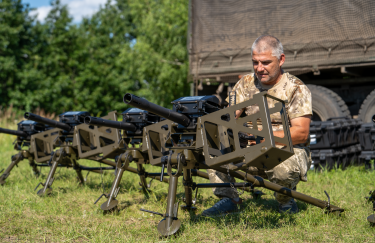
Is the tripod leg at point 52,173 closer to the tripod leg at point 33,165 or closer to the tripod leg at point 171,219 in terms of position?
the tripod leg at point 33,165

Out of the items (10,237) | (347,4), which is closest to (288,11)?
(347,4)

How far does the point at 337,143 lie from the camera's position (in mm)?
6746

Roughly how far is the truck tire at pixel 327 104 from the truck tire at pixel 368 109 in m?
0.25

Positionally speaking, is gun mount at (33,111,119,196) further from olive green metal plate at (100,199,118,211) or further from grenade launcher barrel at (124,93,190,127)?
grenade launcher barrel at (124,93,190,127)

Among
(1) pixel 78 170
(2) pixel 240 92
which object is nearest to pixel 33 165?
(1) pixel 78 170

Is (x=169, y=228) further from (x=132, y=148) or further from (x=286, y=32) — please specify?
(x=286, y=32)

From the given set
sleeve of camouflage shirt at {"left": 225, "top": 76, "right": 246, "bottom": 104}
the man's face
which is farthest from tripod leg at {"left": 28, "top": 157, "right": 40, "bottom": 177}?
the man's face

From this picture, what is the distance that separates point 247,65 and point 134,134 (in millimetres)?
4352

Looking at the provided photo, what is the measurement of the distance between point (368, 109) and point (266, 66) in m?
4.29

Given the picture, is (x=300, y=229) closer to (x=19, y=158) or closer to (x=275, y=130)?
(x=275, y=130)

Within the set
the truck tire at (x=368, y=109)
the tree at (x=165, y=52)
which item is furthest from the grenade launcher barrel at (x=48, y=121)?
the tree at (x=165, y=52)

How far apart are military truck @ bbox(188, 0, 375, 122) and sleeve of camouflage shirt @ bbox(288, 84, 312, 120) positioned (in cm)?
321

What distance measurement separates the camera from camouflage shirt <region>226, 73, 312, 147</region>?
13.2 feet

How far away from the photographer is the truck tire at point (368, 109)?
7488 mm
